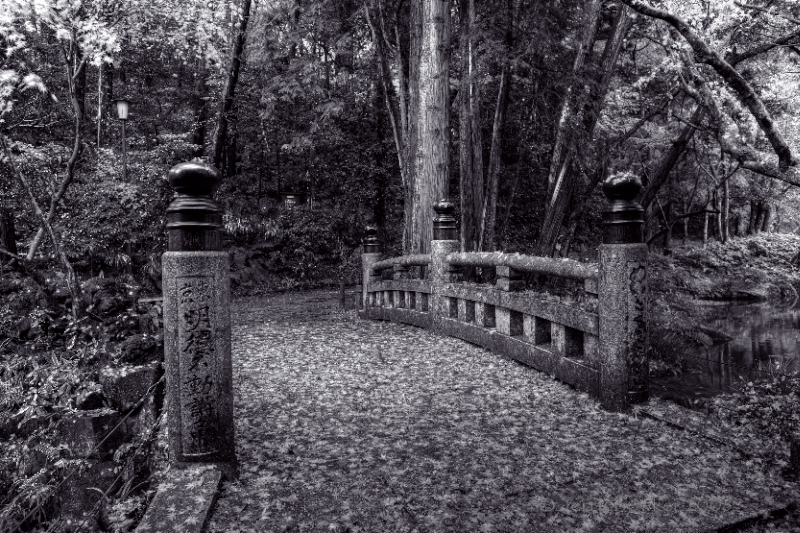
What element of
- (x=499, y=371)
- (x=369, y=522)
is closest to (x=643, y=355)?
(x=499, y=371)

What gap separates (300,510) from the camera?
2566 mm

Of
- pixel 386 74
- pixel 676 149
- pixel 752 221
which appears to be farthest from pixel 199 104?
pixel 752 221

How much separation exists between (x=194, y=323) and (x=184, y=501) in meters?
0.85

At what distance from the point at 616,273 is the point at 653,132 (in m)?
13.5

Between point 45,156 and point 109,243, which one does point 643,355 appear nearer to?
point 45,156

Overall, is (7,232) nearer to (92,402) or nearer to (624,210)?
(92,402)

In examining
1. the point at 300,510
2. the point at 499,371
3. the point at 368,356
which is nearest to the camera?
the point at 300,510

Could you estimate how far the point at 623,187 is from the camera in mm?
3682

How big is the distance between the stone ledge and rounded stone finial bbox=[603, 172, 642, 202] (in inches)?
120

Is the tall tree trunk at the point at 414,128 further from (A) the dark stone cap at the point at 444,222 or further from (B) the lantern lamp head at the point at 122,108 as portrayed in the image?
(B) the lantern lamp head at the point at 122,108

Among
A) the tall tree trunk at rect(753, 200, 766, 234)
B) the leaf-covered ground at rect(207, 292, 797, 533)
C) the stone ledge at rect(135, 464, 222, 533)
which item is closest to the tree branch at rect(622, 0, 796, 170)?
the leaf-covered ground at rect(207, 292, 797, 533)

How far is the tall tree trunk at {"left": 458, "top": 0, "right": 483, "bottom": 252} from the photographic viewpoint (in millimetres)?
8203

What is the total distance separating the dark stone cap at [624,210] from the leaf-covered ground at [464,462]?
4.14 feet

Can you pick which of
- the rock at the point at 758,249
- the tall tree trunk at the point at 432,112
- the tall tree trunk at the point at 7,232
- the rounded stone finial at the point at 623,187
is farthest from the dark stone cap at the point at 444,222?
the rock at the point at 758,249
